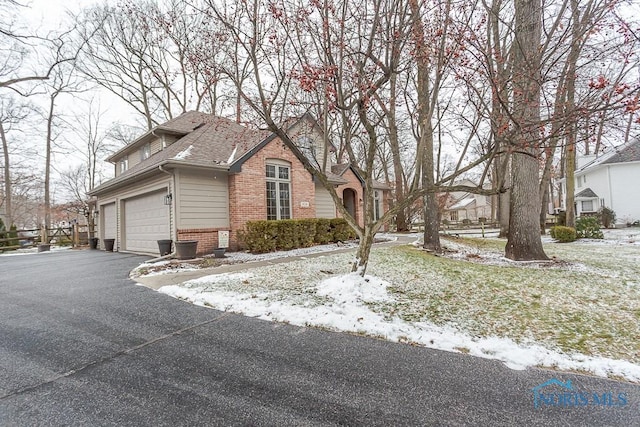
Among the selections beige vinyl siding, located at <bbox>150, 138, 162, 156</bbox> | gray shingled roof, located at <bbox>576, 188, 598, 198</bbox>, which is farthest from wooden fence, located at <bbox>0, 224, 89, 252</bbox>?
gray shingled roof, located at <bbox>576, 188, 598, 198</bbox>

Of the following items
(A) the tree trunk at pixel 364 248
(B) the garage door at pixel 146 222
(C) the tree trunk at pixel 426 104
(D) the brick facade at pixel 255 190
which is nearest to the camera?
(C) the tree trunk at pixel 426 104

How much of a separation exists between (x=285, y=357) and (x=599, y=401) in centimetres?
238

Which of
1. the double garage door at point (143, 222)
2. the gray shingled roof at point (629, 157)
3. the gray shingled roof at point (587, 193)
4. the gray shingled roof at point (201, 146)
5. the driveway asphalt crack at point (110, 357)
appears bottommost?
the driveway asphalt crack at point (110, 357)

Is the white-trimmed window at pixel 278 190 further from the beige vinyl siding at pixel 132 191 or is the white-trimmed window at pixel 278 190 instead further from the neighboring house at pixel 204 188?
the beige vinyl siding at pixel 132 191

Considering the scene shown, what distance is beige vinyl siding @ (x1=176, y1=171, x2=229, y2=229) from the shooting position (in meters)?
9.20

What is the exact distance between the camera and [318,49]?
456cm

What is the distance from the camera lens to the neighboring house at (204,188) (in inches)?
366

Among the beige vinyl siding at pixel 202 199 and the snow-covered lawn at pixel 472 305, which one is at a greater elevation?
the beige vinyl siding at pixel 202 199

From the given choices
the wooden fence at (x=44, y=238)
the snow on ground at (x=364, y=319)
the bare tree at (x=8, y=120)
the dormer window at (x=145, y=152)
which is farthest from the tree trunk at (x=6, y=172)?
the snow on ground at (x=364, y=319)

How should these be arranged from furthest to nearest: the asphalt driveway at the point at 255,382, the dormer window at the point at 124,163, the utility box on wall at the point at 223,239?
1. the dormer window at the point at 124,163
2. the utility box on wall at the point at 223,239
3. the asphalt driveway at the point at 255,382

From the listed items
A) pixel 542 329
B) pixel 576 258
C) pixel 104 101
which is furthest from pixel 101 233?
pixel 576 258

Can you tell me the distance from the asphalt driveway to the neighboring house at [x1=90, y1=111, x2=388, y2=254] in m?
5.85

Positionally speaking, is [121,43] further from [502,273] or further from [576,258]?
[576,258]

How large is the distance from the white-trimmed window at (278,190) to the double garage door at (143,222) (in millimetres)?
3575
